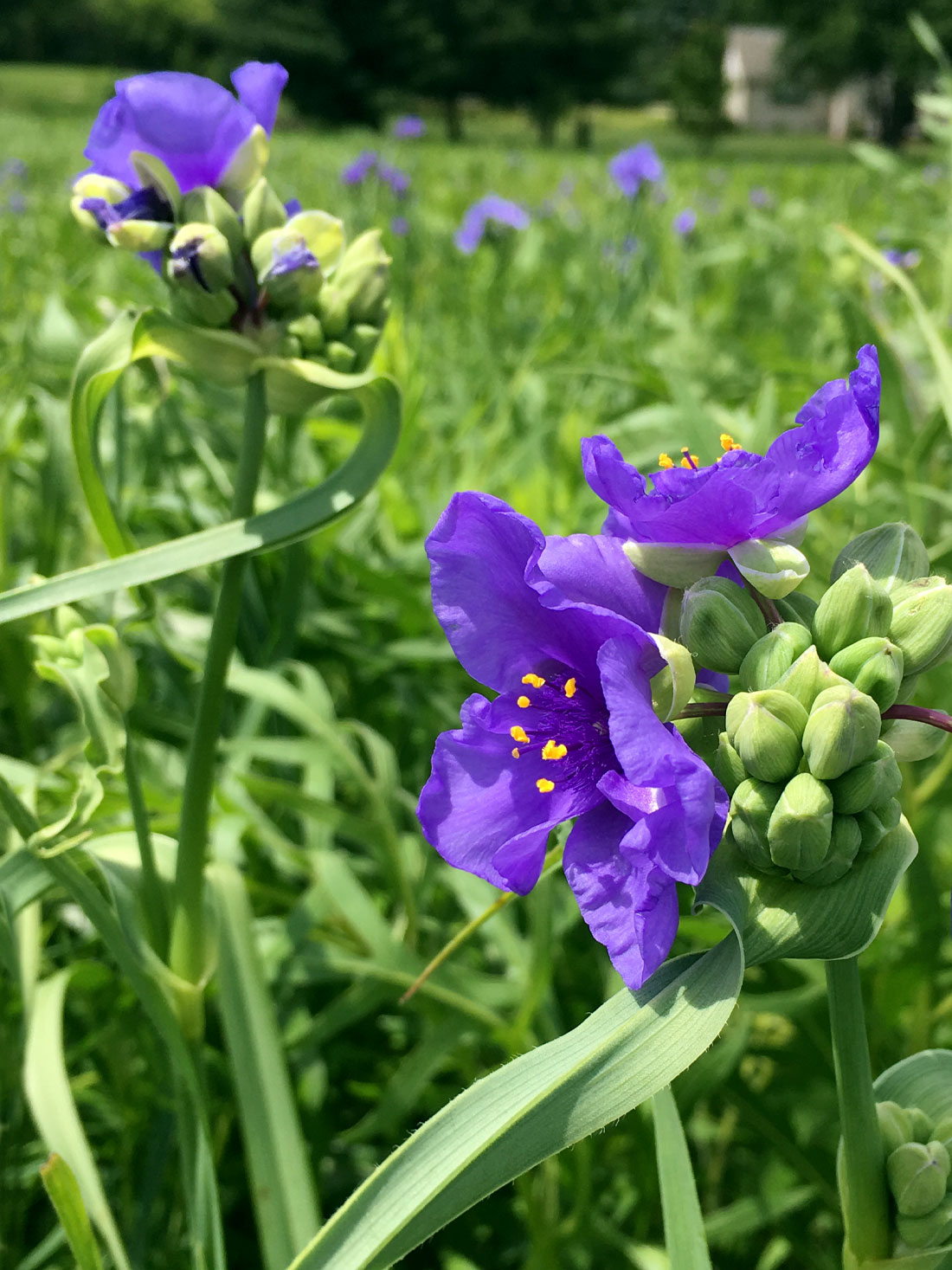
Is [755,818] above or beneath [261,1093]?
above

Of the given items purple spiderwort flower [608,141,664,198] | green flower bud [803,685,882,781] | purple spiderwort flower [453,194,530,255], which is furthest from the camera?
purple spiderwort flower [608,141,664,198]

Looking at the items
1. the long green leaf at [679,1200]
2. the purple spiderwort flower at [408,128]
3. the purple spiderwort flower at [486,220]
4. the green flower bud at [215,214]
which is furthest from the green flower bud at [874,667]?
the purple spiderwort flower at [408,128]

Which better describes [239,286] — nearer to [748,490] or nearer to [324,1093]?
[748,490]

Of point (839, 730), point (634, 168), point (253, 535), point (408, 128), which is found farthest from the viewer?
point (408, 128)

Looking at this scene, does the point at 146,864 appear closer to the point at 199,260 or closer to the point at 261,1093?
the point at 261,1093

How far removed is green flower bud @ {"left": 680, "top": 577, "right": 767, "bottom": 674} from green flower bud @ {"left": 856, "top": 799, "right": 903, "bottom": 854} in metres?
0.06

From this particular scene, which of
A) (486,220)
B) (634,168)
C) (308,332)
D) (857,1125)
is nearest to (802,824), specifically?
(857,1125)

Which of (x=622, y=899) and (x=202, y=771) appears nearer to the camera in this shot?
(x=622, y=899)

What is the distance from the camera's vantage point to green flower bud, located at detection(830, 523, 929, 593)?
365mm

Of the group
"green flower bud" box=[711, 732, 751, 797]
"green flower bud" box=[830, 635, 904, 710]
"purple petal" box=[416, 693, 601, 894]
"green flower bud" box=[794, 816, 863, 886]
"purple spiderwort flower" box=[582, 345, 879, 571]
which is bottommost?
"purple petal" box=[416, 693, 601, 894]

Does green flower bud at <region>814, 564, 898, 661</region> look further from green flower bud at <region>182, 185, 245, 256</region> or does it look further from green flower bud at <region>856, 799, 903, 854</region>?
green flower bud at <region>182, 185, 245, 256</region>

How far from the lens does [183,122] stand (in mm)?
534

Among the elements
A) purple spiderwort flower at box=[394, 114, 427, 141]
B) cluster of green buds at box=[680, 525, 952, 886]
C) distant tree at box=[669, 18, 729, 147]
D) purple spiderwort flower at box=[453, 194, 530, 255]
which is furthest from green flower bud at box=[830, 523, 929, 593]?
distant tree at box=[669, 18, 729, 147]

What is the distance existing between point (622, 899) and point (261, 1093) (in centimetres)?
29
